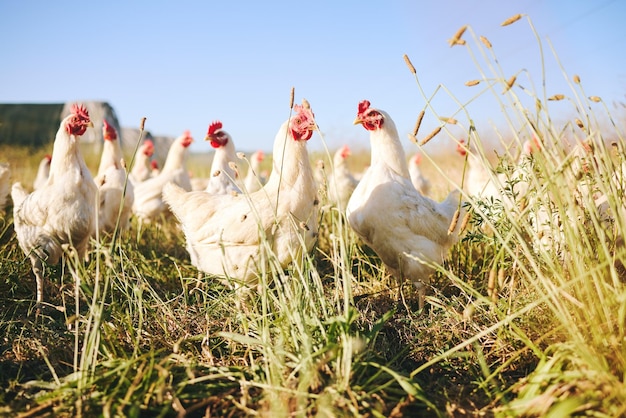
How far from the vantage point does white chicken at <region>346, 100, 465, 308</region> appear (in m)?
3.40

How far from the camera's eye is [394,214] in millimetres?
3393

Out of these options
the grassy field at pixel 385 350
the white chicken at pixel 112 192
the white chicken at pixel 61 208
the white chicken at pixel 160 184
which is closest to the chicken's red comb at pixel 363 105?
the grassy field at pixel 385 350

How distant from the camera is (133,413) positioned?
5.56 ft

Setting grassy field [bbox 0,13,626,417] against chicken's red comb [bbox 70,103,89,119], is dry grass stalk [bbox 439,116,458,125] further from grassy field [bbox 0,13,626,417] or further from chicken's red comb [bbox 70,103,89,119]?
chicken's red comb [bbox 70,103,89,119]

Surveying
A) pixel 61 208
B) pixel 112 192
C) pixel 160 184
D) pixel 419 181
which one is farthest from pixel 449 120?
pixel 419 181

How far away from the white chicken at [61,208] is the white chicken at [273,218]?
1118 millimetres

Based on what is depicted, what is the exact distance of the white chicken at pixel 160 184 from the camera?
6605 mm

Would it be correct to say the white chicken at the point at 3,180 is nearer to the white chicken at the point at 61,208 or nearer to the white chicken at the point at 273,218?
the white chicken at the point at 61,208

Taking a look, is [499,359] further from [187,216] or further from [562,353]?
[187,216]

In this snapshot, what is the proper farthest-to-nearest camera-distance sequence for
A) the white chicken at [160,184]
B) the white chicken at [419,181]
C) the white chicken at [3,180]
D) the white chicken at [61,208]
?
the white chicken at [419,181] < the white chicken at [160,184] < the white chicken at [3,180] < the white chicken at [61,208]

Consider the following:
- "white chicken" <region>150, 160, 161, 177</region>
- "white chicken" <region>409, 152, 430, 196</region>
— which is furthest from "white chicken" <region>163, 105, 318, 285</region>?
"white chicken" <region>150, 160, 161, 177</region>

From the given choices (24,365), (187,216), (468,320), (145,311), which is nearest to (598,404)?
(468,320)

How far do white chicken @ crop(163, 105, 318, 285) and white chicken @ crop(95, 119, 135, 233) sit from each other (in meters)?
1.85

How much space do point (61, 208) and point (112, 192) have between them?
1.55 meters
